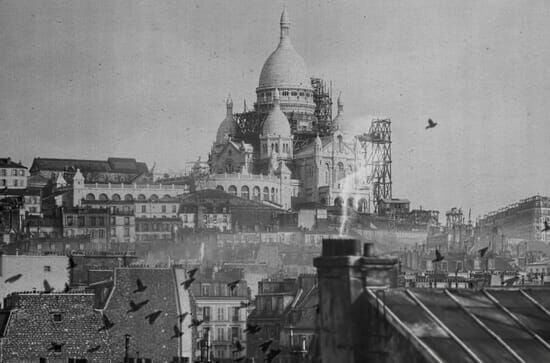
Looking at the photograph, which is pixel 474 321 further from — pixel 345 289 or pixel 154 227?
pixel 154 227

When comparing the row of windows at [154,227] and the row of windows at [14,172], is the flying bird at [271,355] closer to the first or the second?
the row of windows at [154,227]

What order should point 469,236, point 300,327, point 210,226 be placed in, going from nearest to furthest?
point 300,327
point 469,236
point 210,226

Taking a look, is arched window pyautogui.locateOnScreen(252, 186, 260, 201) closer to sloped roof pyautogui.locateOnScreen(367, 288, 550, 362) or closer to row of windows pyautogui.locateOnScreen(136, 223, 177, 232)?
row of windows pyautogui.locateOnScreen(136, 223, 177, 232)

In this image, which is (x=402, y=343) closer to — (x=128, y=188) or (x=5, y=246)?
(x=5, y=246)

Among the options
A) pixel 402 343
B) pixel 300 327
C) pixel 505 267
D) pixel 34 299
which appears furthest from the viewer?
pixel 505 267

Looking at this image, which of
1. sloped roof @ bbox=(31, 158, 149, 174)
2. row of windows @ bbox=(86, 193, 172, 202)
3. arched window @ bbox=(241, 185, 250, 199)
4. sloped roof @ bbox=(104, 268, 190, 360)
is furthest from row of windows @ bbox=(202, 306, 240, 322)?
arched window @ bbox=(241, 185, 250, 199)

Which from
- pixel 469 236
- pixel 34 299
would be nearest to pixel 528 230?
pixel 469 236

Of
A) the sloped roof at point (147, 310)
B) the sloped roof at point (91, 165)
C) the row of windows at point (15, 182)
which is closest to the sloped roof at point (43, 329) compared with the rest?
the sloped roof at point (147, 310)
